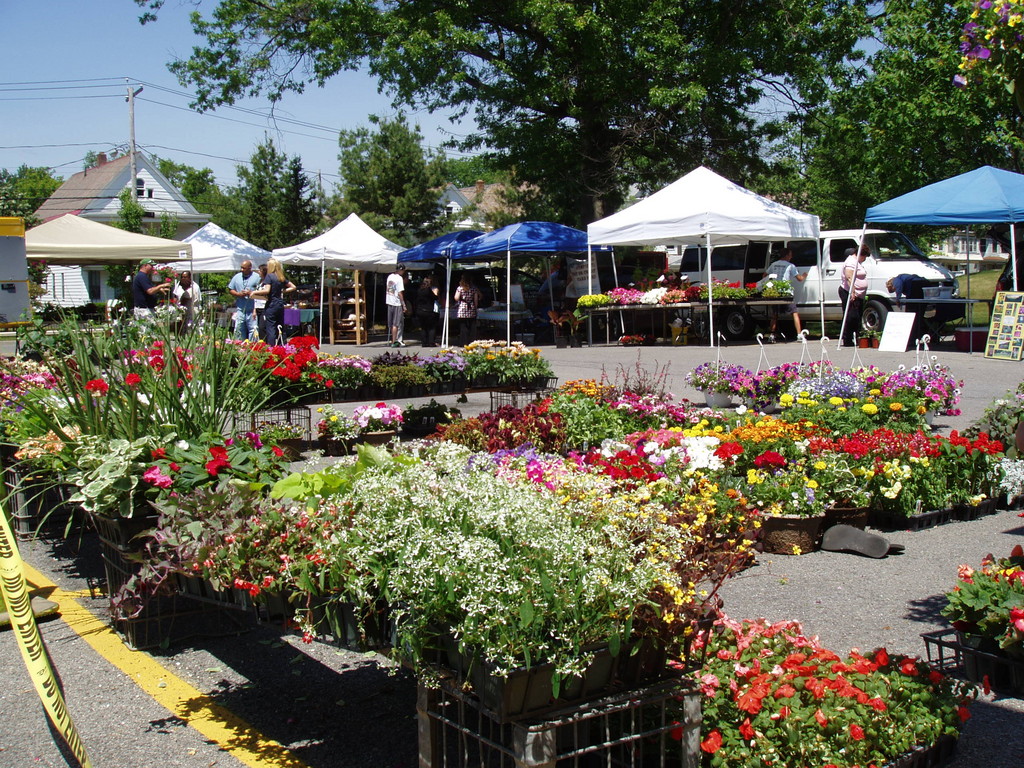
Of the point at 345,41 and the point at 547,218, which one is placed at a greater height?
the point at 345,41

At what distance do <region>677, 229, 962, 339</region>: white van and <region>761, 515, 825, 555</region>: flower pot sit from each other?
13.2m

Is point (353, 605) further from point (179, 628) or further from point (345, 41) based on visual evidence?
point (345, 41)

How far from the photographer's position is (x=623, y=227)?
60.8ft

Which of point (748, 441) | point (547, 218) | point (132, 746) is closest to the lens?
point (132, 746)

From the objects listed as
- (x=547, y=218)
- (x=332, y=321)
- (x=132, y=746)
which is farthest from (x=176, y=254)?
(x=132, y=746)

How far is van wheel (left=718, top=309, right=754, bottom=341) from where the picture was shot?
65.1 feet

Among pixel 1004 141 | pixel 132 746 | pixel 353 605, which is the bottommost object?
pixel 132 746

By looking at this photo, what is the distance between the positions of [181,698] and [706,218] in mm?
14857

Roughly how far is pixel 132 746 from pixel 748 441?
4137 millimetres

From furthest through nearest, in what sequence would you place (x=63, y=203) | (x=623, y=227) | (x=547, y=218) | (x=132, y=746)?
(x=63, y=203) → (x=547, y=218) → (x=623, y=227) → (x=132, y=746)

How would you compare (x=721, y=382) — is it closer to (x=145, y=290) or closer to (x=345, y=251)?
(x=145, y=290)

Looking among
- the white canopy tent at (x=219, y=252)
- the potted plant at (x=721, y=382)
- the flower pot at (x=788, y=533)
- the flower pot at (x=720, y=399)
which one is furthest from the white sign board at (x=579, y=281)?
the flower pot at (x=788, y=533)

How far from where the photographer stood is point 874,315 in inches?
765

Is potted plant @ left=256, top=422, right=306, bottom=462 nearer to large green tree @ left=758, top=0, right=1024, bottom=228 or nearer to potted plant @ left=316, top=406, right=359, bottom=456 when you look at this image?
potted plant @ left=316, top=406, right=359, bottom=456
